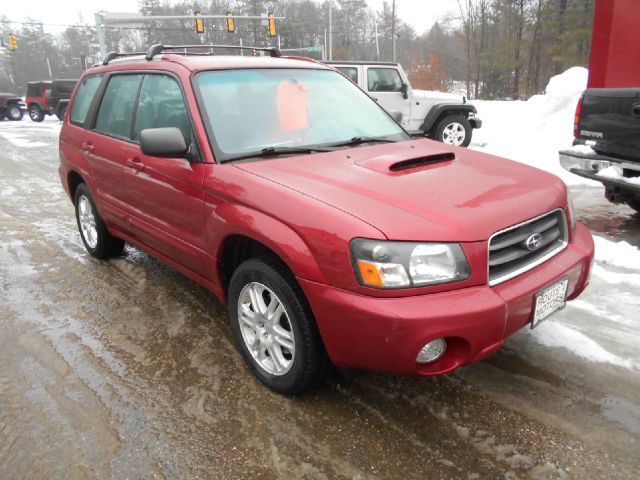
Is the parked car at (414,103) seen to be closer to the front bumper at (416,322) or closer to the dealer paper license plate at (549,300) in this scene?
the dealer paper license plate at (549,300)

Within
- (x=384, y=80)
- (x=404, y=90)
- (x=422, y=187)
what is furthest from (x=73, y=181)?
(x=404, y=90)

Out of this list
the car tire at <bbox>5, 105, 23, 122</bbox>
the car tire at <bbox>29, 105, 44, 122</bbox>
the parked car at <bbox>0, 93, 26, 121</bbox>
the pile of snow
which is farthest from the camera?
the car tire at <bbox>5, 105, 23, 122</bbox>

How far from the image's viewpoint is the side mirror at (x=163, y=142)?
2826 millimetres

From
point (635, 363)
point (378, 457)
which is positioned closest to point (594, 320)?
point (635, 363)

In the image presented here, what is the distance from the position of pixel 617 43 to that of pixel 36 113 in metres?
24.9

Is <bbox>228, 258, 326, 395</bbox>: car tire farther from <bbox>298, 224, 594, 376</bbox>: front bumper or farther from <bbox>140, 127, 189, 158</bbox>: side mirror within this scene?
<bbox>140, 127, 189, 158</bbox>: side mirror

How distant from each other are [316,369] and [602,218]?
4.84 metres

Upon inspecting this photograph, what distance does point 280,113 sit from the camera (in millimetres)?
3227

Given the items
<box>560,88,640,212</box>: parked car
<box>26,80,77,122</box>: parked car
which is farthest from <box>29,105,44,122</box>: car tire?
<box>560,88,640,212</box>: parked car

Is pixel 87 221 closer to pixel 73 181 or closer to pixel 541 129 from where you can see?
pixel 73 181

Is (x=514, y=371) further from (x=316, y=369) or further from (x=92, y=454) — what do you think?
(x=92, y=454)

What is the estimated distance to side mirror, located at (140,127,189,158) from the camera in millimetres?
2826

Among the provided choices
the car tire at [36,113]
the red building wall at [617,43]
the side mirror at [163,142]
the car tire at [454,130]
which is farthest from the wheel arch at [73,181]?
the car tire at [36,113]

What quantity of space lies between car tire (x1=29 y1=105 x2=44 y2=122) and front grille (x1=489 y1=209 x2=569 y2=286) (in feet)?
88.9
